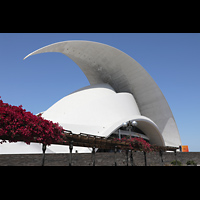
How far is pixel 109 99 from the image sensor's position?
25.9m

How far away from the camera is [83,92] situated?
26.6 m

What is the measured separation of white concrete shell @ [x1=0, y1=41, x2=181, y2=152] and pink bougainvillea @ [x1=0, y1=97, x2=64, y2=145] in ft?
41.8

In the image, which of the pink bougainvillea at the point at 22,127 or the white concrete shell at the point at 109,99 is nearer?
the pink bougainvillea at the point at 22,127

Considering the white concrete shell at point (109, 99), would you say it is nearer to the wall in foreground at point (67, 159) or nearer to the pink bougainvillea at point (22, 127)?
the wall in foreground at point (67, 159)

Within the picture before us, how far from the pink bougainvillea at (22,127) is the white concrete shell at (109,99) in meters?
12.7

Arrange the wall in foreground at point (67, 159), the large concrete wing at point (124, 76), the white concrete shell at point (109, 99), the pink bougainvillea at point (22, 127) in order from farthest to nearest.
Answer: the large concrete wing at point (124, 76)
the white concrete shell at point (109, 99)
the wall in foreground at point (67, 159)
the pink bougainvillea at point (22, 127)

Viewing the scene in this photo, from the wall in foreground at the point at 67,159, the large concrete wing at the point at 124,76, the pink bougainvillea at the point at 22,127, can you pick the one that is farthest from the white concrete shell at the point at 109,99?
the pink bougainvillea at the point at 22,127

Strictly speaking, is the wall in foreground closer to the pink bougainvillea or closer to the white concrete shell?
the pink bougainvillea

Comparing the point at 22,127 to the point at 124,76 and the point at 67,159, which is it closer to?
the point at 67,159

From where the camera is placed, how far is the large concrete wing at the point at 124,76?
29170 mm

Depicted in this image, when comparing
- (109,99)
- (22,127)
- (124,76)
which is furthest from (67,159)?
(124,76)

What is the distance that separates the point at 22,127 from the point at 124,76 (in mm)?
26043
